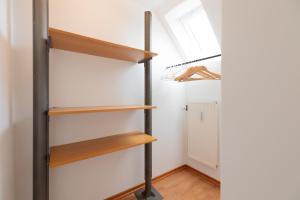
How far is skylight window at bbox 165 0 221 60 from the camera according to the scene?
1734mm

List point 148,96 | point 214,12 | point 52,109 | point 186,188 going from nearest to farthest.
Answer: point 52,109
point 214,12
point 148,96
point 186,188

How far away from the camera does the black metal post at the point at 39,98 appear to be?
0.83 meters

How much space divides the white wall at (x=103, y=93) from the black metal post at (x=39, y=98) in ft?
0.92

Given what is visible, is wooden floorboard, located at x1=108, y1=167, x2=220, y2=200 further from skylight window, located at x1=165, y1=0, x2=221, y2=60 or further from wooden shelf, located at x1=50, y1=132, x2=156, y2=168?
skylight window, located at x1=165, y1=0, x2=221, y2=60

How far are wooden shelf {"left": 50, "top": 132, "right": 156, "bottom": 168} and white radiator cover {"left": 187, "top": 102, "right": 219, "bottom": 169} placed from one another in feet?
2.62

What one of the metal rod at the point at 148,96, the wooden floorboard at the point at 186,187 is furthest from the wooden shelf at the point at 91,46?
the wooden floorboard at the point at 186,187

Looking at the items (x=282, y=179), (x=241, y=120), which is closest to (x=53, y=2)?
(x=241, y=120)

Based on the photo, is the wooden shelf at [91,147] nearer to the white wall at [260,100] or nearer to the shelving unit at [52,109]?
the shelving unit at [52,109]

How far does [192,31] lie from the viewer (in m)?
1.97

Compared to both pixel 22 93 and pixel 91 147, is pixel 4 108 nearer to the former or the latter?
pixel 22 93

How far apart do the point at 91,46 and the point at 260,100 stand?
45.1 inches

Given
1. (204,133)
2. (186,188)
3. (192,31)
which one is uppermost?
(192,31)

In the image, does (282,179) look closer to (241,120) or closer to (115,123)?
(241,120)

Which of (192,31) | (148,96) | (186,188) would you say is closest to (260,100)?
(148,96)
